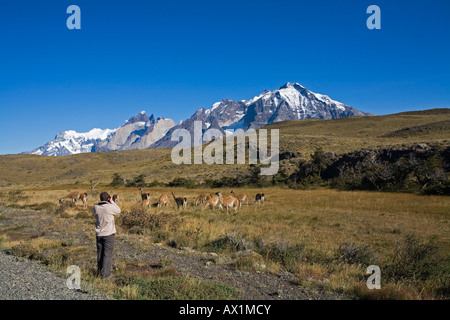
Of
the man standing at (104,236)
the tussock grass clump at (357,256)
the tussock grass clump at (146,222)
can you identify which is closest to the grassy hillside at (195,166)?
the tussock grass clump at (146,222)

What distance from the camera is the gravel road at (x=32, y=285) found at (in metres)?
6.00

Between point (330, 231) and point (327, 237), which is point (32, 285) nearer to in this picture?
point (327, 237)

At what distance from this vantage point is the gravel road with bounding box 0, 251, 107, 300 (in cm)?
600

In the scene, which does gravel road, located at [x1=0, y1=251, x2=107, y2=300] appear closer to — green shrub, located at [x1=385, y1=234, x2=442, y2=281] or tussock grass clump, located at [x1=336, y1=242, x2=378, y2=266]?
tussock grass clump, located at [x1=336, y1=242, x2=378, y2=266]

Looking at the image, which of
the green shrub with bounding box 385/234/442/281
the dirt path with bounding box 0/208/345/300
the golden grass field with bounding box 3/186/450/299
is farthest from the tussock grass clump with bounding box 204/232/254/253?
the green shrub with bounding box 385/234/442/281

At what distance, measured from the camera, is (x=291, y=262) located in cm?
940

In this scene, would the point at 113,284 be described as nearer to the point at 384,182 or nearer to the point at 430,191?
the point at 430,191

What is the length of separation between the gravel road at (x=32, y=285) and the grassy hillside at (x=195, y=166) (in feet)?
163

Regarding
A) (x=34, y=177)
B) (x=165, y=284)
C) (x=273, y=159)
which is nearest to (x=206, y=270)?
(x=165, y=284)

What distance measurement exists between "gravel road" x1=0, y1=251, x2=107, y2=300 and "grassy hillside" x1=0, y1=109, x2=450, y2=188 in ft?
163

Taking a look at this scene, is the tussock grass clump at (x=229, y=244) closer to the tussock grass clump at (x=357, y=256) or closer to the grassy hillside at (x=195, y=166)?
the tussock grass clump at (x=357, y=256)

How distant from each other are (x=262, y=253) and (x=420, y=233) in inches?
309

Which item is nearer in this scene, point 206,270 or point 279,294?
point 279,294
